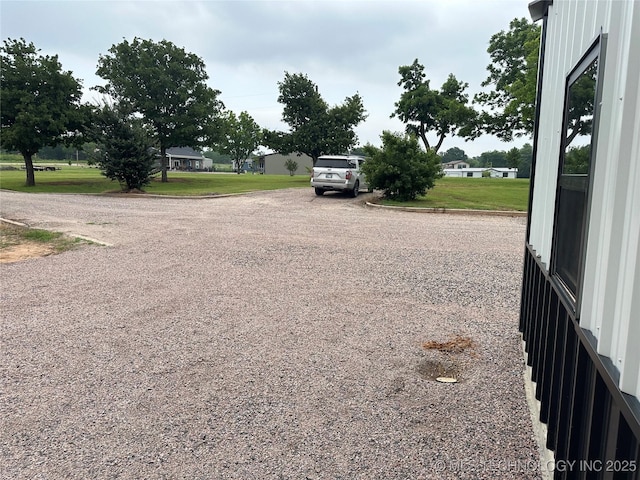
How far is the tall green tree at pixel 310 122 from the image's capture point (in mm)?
34375

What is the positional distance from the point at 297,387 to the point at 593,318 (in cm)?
217

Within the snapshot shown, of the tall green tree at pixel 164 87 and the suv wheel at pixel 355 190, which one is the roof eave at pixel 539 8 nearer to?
the suv wheel at pixel 355 190

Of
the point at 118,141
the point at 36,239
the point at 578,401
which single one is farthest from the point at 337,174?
the point at 578,401

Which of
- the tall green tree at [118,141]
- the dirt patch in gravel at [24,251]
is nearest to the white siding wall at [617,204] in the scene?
the dirt patch in gravel at [24,251]

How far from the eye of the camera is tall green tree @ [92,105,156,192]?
75.1ft

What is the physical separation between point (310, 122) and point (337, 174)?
649 inches

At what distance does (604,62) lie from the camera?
1.96 m

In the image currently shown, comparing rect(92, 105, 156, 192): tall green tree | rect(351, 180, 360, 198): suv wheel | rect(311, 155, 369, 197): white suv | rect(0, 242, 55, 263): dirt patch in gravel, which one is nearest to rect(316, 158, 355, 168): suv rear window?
rect(311, 155, 369, 197): white suv

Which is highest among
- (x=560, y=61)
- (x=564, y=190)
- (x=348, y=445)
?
(x=560, y=61)

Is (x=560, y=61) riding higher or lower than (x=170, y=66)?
lower

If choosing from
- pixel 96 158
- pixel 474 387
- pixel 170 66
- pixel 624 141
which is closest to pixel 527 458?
pixel 474 387

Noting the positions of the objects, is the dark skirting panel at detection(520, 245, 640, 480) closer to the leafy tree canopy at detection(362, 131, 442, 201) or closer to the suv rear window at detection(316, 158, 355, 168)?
the leafy tree canopy at detection(362, 131, 442, 201)

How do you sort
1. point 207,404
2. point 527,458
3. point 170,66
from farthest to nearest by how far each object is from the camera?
1. point 170,66
2. point 207,404
3. point 527,458

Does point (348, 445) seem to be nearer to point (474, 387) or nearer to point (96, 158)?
point (474, 387)
